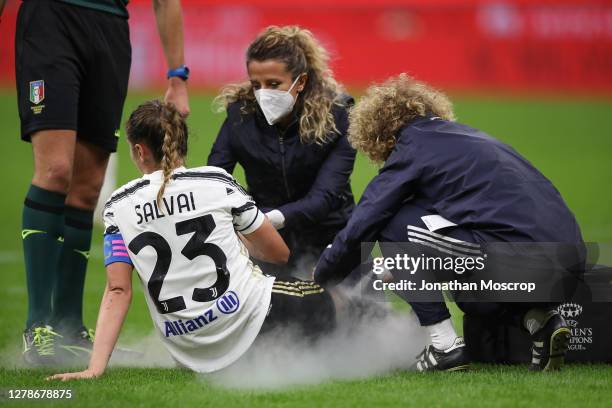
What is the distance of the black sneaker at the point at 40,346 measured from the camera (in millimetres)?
4629

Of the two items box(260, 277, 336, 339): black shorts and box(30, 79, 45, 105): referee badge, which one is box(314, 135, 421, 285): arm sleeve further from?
box(30, 79, 45, 105): referee badge

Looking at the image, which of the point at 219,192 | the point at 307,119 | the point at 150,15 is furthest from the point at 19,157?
the point at 219,192

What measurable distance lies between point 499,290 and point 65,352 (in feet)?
6.56

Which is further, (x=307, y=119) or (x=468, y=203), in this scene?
(x=307, y=119)

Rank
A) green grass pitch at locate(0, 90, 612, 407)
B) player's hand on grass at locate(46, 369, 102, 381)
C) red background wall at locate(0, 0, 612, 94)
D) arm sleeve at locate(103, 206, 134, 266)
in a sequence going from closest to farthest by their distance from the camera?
1. green grass pitch at locate(0, 90, 612, 407)
2. player's hand on grass at locate(46, 369, 102, 381)
3. arm sleeve at locate(103, 206, 134, 266)
4. red background wall at locate(0, 0, 612, 94)

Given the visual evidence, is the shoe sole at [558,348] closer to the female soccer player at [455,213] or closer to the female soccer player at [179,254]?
the female soccer player at [455,213]

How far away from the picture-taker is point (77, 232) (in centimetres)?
514

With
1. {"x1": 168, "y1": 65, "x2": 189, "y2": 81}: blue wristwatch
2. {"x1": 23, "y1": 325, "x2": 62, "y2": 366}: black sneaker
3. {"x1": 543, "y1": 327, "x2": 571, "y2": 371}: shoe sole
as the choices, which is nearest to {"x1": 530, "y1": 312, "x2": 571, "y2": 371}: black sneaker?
{"x1": 543, "y1": 327, "x2": 571, "y2": 371}: shoe sole

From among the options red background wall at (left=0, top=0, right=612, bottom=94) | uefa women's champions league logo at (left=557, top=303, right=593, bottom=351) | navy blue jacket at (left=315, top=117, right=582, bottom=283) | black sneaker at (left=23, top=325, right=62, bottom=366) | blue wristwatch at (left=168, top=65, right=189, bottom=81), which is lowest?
red background wall at (left=0, top=0, right=612, bottom=94)

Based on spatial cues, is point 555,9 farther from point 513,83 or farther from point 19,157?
point 19,157

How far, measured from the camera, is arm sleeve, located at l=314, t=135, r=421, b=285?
4383 mm

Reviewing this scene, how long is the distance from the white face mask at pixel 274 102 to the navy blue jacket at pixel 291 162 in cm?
13

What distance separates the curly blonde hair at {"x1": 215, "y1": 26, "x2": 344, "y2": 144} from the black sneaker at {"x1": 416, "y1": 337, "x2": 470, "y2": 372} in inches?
55.8

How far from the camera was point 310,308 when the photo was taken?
4.45 m
